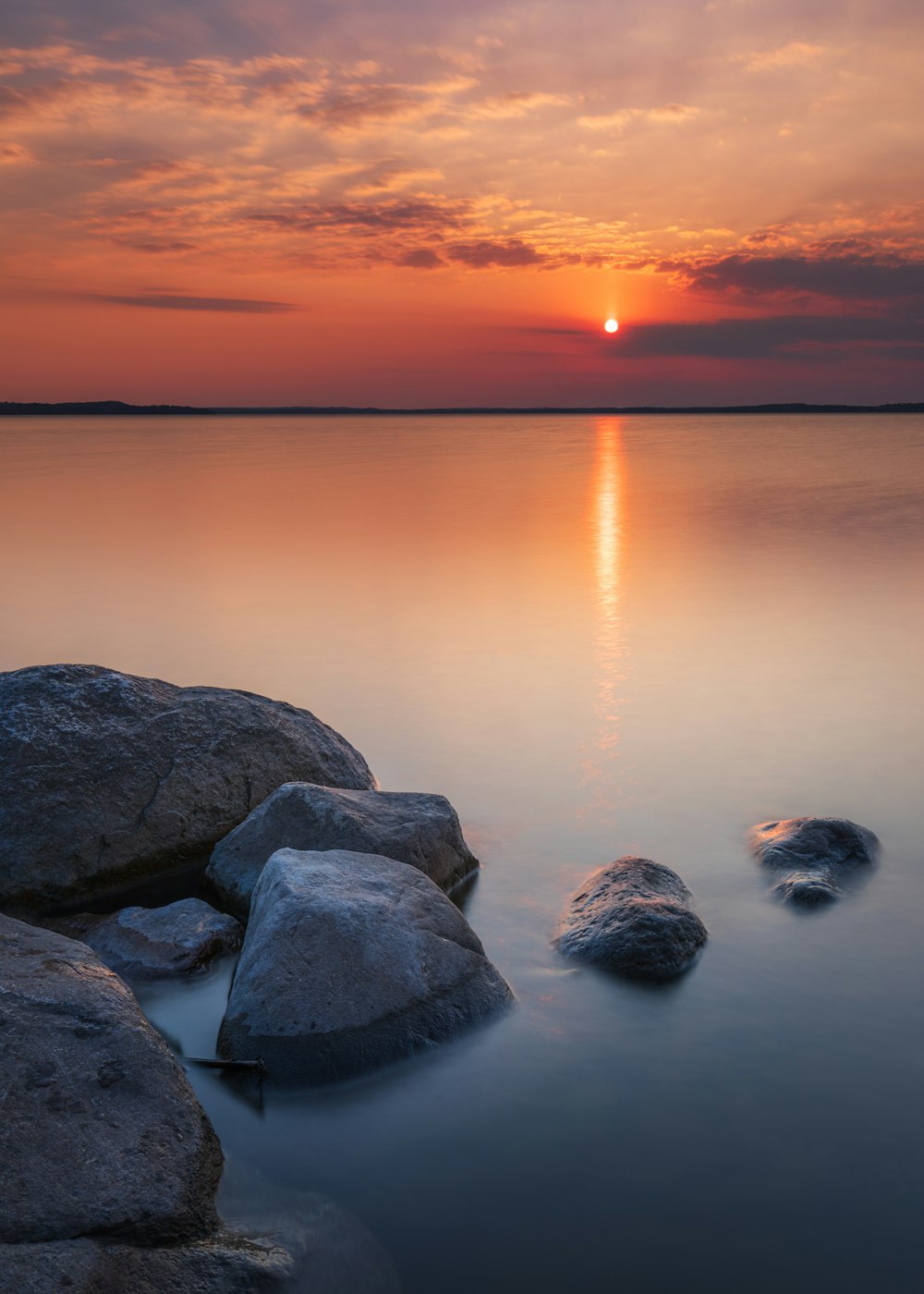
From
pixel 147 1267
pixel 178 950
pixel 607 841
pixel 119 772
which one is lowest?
pixel 607 841

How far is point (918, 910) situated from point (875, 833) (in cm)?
111

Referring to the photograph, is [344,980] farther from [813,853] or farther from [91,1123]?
[813,853]

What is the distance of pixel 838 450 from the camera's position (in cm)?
5641

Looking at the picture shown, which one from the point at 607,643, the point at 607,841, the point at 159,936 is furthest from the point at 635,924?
the point at 607,643

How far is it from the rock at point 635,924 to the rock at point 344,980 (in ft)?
2.03

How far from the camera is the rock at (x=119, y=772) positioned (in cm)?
597

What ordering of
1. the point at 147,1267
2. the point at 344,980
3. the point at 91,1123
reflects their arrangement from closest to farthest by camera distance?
the point at 147,1267 < the point at 91,1123 < the point at 344,980

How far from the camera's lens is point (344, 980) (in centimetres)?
442

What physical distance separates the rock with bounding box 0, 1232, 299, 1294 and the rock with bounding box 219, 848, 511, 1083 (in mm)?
1001

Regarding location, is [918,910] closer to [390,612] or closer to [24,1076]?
→ [24,1076]

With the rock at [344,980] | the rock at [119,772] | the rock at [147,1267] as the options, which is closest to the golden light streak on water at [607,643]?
the rock at [119,772]

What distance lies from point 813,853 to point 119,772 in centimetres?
404

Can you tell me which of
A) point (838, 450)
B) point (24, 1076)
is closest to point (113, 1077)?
point (24, 1076)

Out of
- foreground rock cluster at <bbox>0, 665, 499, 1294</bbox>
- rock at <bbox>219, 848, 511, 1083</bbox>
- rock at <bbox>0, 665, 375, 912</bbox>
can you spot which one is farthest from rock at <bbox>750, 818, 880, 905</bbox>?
rock at <bbox>0, 665, 375, 912</bbox>
